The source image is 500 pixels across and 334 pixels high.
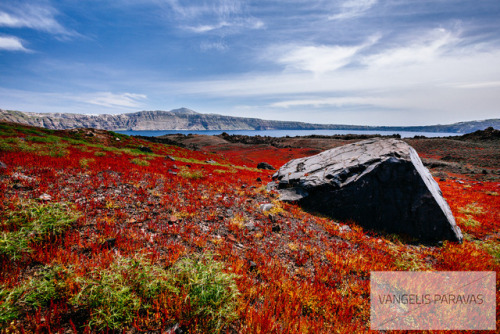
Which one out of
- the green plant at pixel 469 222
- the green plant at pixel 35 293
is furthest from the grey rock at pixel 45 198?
the green plant at pixel 469 222

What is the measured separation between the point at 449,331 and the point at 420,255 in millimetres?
3650

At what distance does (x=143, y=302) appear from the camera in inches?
124

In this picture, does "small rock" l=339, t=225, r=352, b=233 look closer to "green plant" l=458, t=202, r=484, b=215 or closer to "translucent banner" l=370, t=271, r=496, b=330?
"translucent banner" l=370, t=271, r=496, b=330

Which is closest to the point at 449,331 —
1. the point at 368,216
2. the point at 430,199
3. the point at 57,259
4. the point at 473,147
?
the point at 368,216

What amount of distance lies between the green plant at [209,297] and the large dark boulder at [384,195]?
8.09 metres

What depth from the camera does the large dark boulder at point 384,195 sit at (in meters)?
8.35

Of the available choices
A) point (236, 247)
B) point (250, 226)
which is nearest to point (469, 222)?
point (250, 226)

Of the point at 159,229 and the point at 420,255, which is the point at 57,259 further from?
Answer: the point at 420,255

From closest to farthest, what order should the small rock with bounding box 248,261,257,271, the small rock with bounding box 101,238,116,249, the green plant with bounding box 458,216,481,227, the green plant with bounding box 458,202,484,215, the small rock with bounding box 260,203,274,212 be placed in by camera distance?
1. the small rock with bounding box 101,238,116,249
2. the small rock with bounding box 248,261,257,271
3. the small rock with bounding box 260,203,274,212
4. the green plant with bounding box 458,216,481,227
5. the green plant with bounding box 458,202,484,215

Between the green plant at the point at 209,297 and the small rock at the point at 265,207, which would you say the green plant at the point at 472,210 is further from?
the green plant at the point at 209,297

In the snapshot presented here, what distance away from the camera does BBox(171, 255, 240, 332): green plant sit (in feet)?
9.67

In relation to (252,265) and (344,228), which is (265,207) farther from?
(252,265)

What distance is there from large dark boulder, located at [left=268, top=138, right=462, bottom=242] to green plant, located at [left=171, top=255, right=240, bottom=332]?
8.09 meters

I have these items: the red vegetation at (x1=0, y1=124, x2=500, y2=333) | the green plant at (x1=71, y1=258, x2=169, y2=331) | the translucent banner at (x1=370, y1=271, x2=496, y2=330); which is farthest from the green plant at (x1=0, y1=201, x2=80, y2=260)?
the translucent banner at (x1=370, y1=271, x2=496, y2=330)
